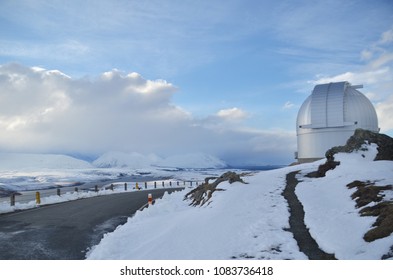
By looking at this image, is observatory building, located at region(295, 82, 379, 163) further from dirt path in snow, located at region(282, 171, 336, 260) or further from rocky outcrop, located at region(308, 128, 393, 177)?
dirt path in snow, located at region(282, 171, 336, 260)

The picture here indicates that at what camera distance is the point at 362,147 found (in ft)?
65.0

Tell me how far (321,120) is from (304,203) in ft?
73.0

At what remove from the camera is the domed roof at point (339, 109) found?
3184 cm

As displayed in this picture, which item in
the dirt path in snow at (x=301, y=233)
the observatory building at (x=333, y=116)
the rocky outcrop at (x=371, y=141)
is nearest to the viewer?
the dirt path in snow at (x=301, y=233)

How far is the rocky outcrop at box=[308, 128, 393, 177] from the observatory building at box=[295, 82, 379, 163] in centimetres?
1126

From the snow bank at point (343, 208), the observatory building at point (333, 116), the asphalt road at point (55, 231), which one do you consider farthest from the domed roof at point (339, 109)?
the asphalt road at point (55, 231)

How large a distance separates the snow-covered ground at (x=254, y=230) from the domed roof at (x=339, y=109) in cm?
1729

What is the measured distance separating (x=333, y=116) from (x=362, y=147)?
12897 millimetres

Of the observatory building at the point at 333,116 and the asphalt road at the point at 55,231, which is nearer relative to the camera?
the asphalt road at the point at 55,231

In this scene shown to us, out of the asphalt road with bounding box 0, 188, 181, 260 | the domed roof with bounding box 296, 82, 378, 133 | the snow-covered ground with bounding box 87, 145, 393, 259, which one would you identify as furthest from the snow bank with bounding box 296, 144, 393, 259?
the domed roof with bounding box 296, 82, 378, 133

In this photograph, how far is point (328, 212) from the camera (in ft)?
33.6

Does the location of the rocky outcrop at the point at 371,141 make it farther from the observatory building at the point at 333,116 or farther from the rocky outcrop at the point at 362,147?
the observatory building at the point at 333,116
